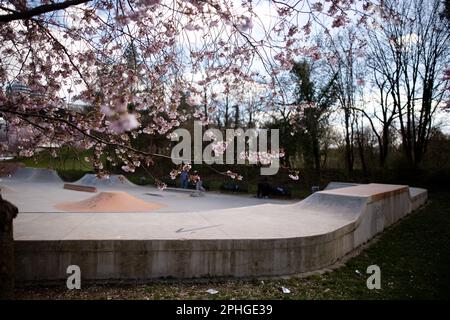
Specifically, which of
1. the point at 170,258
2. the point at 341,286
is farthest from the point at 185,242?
the point at 341,286

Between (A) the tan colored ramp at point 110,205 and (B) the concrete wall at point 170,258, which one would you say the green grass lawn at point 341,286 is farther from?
(A) the tan colored ramp at point 110,205

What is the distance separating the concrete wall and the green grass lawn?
0.61 ft

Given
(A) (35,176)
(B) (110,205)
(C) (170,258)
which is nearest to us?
(C) (170,258)

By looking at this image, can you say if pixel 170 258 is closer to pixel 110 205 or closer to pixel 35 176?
pixel 110 205

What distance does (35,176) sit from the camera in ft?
91.4

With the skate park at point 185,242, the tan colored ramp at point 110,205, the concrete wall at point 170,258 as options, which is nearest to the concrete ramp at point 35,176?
the tan colored ramp at point 110,205

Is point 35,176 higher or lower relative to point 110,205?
higher

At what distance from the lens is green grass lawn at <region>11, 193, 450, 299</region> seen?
4508 mm

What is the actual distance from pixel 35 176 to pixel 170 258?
2729cm

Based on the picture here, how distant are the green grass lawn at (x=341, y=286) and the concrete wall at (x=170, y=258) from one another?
0.19 metres

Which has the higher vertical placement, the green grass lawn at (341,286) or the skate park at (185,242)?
the skate park at (185,242)

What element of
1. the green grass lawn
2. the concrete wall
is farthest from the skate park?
the green grass lawn

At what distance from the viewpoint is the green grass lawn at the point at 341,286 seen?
4508 millimetres

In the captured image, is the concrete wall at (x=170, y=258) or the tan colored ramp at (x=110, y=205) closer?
the concrete wall at (x=170, y=258)
